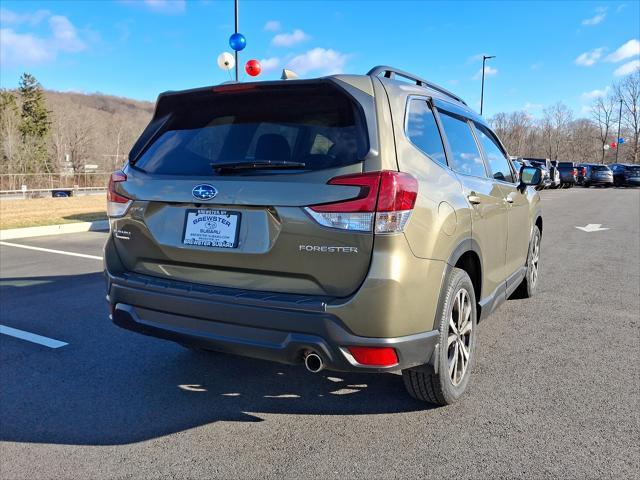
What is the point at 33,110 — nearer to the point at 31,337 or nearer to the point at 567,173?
the point at 567,173

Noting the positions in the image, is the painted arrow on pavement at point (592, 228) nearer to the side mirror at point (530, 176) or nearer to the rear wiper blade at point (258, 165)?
the side mirror at point (530, 176)

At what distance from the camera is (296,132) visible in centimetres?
273

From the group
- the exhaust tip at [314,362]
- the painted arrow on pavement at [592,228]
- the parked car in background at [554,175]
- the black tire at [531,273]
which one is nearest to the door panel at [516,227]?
the black tire at [531,273]

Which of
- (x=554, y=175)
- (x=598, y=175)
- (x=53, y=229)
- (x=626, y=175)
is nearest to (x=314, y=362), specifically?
(x=53, y=229)

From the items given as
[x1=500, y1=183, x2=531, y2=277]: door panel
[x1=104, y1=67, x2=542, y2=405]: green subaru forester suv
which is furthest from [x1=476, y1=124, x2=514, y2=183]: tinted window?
[x1=104, y1=67, x2=542, y2=405]: green subaru forester suv

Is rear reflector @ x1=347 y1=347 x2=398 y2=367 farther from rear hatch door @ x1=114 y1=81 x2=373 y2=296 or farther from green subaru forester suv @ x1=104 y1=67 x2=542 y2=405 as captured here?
rear hatch door @ x1=114 y1=81 x2=373 y2=296

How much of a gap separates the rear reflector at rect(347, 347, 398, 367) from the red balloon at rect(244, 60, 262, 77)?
10.5m

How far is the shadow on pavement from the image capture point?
3016mm

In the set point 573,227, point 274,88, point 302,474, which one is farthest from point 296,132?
point 573,227

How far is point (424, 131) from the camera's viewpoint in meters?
3.02

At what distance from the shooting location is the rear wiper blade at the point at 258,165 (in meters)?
2.59

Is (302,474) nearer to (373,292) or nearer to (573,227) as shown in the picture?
(373,292)

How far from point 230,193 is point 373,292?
886 mm

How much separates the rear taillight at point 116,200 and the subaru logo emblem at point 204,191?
56cm
